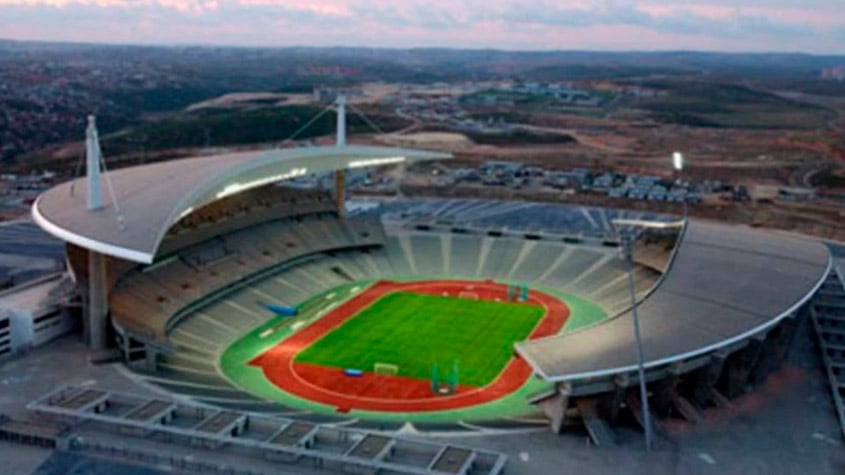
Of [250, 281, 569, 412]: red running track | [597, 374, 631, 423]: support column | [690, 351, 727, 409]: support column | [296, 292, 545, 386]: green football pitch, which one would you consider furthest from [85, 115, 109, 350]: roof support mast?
[690, 351, 727, 409]: support column

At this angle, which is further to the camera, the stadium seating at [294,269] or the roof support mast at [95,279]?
the stadium seating at [294,269]

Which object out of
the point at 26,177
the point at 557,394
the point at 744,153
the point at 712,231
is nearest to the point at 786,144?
the point at 744,153

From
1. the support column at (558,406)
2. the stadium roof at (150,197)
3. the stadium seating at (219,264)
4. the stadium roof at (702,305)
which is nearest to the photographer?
the support column at (558,406)

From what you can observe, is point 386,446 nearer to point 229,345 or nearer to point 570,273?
point 229,345

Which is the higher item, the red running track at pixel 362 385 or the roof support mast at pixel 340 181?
the roof support mast at pixel 340 181

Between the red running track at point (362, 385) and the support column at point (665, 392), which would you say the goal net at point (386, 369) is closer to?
the red running track at point (362, 385)

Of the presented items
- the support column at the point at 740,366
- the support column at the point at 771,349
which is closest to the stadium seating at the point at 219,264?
the support column at the point at 740,366

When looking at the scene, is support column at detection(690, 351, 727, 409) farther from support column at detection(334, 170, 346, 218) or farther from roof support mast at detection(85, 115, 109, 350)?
support column at detection(334, 170, 346, 218)
